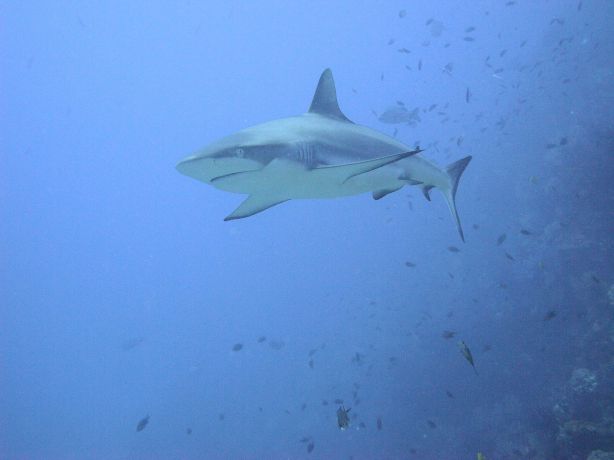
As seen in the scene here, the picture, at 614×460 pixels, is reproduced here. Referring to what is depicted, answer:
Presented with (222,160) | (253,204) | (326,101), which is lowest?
(253,204)

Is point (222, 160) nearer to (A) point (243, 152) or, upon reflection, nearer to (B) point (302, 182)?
(A) point (243, 152)

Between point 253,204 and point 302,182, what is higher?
point 302,182

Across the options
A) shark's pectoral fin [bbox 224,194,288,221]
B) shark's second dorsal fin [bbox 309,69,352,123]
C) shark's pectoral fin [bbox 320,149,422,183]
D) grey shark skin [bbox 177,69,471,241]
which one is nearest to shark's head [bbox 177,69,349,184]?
grey shark skin [bbox 177,69,471,241]

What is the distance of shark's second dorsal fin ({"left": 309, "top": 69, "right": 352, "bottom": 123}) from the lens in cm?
436

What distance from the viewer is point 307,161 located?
340cm

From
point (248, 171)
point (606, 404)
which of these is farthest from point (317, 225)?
point (248, 171)

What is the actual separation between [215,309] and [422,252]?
224 feet

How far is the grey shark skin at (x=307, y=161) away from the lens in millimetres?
2994

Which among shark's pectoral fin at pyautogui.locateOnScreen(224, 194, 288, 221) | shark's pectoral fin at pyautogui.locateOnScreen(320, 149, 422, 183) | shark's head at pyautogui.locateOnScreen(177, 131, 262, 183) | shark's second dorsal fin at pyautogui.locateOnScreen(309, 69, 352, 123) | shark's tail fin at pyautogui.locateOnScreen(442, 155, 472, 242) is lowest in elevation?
shark's tail fin at pyautogui.locateOnScreen(442, 155, 472, 242)

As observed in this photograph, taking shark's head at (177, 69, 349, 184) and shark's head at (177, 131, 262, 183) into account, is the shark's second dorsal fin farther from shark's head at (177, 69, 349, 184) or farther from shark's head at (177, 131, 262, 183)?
shark's head at (177, 131, 262, 183)

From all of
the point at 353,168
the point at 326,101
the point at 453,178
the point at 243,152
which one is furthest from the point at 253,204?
the point at 453,178

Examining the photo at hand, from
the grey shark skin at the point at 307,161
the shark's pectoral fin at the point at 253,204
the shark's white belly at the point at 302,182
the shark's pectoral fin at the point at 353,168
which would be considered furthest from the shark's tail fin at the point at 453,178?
the shark's pectoral fin at the point at 253,204

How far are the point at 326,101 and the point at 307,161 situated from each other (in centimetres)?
136

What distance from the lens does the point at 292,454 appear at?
75.0 feet
